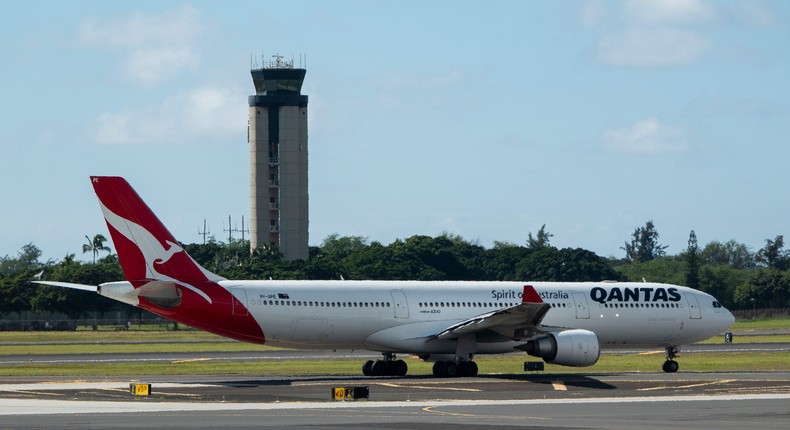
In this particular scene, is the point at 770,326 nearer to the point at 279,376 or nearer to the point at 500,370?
the point at 500,370

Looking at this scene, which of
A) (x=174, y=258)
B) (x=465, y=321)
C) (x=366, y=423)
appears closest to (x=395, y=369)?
(x=465, y=321)

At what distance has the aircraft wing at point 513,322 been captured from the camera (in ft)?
144

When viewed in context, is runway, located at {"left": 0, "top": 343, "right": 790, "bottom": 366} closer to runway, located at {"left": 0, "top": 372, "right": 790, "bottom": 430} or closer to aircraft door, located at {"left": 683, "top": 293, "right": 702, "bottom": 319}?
aircraft door, located at {"left": 683, "top": 293, "right": 702, "bottom": 319}

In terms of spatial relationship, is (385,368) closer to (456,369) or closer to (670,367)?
(456,369)

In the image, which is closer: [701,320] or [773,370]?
[773,370]

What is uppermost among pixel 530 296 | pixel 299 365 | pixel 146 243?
pixel 146 243

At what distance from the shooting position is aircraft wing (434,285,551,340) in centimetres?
4403

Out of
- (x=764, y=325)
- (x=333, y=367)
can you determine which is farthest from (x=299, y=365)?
(x=764, y=325)

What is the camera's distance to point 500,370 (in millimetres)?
50406

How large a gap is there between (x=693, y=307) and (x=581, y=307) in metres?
5.10

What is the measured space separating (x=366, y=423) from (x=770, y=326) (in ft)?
268

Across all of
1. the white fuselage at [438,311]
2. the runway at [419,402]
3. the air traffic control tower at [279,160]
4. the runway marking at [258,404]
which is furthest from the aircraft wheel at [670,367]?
the air traffic control tower at [279,160]

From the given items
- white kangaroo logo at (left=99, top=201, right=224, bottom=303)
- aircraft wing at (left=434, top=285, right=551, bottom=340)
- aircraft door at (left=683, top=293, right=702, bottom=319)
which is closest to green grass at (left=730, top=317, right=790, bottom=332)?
aircraft door at (left=683, top=293, right=702, bottom=319)

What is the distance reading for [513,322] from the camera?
45469mm
